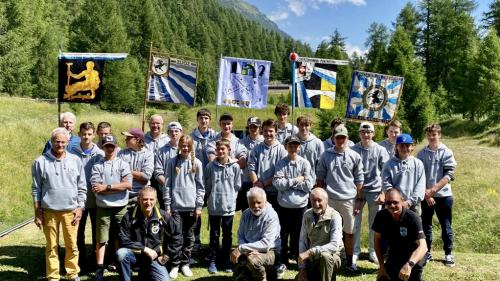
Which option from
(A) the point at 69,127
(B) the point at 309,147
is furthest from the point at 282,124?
(A) the point at 69,127

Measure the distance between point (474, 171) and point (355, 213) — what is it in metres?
12.9

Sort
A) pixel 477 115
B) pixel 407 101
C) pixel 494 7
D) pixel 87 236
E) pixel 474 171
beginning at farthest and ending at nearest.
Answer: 1. pixel 494 7
2. pixel 477 115
3. pixel 407 101
4. pixel 474 171
5. pixel 87 236

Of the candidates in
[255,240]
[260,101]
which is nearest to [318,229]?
[255,240]

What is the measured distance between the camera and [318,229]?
6051 mm

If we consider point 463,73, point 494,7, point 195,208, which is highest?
point 494,7

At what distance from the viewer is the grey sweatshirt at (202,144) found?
307 inches

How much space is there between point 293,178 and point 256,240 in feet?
4.01

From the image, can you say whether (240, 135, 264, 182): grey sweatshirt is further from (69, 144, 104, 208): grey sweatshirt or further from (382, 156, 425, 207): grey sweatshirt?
(69, 144, 104, 208): grey sweatshirt

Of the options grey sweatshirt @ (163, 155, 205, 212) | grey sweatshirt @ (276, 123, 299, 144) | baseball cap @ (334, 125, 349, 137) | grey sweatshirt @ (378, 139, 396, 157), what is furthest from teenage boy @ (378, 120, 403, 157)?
grey sweatshirt @ (163, 155, 205, 212)

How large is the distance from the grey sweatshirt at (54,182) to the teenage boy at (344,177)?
382 centimetres

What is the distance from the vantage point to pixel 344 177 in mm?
7109

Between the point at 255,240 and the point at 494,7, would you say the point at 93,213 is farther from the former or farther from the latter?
the point at 494,7

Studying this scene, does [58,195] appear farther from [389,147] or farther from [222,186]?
[389,147]

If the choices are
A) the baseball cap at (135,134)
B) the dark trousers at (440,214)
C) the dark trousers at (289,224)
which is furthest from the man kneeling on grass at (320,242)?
the baseball cap at (135,134)
